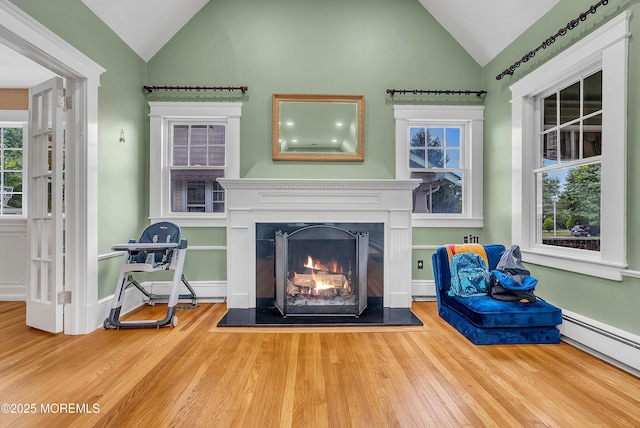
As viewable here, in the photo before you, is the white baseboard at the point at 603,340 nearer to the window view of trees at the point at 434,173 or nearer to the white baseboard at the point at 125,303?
the window view of trees at the point at 434,173

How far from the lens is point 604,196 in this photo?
84.0 inches

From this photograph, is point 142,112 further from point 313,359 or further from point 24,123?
point 313,359

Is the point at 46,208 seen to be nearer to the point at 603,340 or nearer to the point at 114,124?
the point at 114,124

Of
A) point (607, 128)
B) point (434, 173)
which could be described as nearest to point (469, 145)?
point (434, 173)

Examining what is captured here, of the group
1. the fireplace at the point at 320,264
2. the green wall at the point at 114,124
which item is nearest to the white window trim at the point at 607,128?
the fireplace at the point at 320,264

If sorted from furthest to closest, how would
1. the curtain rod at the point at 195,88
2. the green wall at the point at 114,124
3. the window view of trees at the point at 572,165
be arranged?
the curtain rod at the point at 195,88, the green wall at the point at 114,124, the window view of trees at the point at 572,165

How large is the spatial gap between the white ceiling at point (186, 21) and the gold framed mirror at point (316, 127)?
1.30 meters

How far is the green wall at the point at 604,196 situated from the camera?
1.97m

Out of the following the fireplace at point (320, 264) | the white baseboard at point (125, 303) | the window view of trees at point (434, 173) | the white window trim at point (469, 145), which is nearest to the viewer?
the white baseboard at point (125, 303)

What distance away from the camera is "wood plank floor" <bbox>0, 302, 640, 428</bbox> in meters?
1.51

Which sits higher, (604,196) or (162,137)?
(162,137)

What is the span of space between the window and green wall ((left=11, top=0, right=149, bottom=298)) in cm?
160

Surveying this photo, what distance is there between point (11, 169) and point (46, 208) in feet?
6.10

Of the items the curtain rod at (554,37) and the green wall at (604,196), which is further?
the curtain rod at (554,37)
